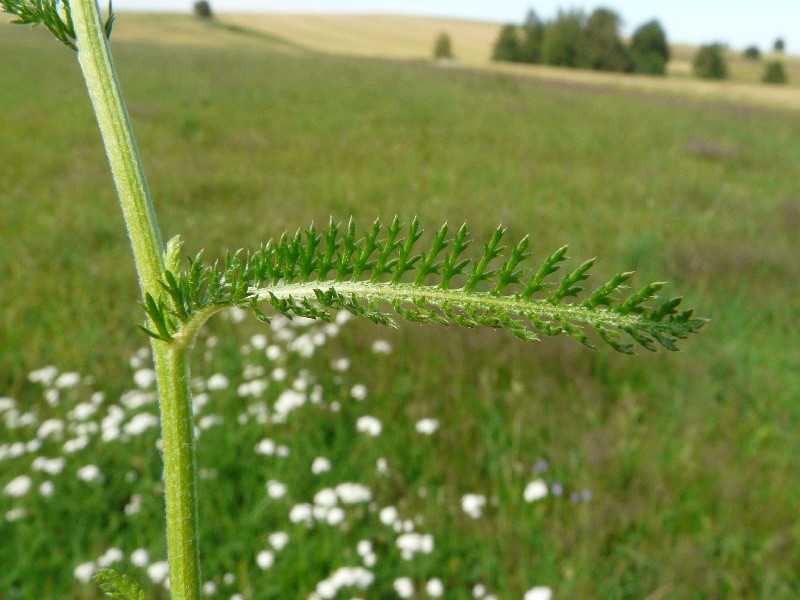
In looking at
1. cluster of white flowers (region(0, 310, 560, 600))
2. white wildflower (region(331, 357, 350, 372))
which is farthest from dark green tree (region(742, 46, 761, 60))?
cluster of white flowers (region(0, 310, 560, 600))

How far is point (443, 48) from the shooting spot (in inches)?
1806

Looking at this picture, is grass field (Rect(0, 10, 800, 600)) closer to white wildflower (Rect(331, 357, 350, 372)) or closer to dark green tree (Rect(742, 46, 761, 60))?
white wildflower (Rect(331, 357, 350, 372))

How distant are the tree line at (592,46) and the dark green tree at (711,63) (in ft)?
7.38

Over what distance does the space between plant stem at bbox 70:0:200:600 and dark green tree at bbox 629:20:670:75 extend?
47835 mm

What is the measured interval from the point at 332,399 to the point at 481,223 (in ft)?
8.81

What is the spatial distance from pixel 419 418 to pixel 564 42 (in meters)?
45.1

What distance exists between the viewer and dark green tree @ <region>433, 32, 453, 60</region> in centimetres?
4559

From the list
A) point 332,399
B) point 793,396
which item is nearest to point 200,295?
point 332,399

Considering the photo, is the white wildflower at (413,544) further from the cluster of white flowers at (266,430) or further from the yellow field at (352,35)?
the yellow field at (352,35)

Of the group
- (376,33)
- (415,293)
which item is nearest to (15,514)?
(415,293)

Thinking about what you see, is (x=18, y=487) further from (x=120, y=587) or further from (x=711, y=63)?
(x=711, y=63)

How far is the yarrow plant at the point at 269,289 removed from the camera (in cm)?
41

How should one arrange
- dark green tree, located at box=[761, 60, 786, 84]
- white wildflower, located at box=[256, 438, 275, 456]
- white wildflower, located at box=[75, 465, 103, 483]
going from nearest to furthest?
white wildflower, located at box=[75, 465, 103, 483] < white wildflower, located at box=[256, 438, 275, 456] < dark green tree, located at box=[761, 60, 786, 84]

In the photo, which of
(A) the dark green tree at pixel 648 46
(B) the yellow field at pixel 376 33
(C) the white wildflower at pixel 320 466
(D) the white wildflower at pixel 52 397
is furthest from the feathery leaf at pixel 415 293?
(A) the dark green tree at pixel 648 46
